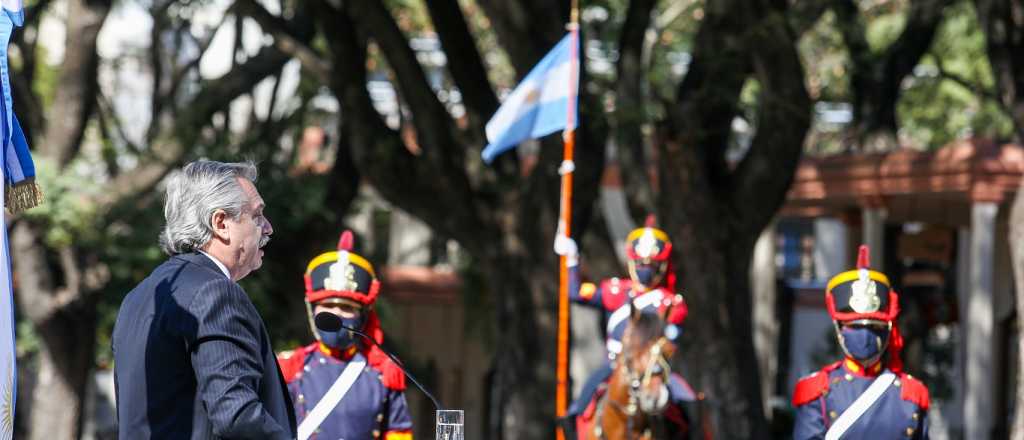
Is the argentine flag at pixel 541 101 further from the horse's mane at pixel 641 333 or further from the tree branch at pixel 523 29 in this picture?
the horse's mane at pixel 641 333

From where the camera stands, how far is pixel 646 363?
28.1 feet

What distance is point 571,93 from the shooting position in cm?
1251

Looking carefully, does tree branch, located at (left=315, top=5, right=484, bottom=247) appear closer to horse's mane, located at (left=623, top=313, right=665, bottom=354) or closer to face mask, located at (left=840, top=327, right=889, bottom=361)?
horse's mane, located at (left=623, top=313, right=665, bottom=354)

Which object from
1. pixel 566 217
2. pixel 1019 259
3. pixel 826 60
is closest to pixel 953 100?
pixel 826 60

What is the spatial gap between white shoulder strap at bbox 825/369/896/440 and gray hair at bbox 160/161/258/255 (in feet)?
15.8

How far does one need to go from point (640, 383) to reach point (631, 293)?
2128 mm

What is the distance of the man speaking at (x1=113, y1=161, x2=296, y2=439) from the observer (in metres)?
4.32

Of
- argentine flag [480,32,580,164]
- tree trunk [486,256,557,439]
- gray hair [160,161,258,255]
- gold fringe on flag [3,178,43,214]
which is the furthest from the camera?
tree trunk [486,256,557,439]

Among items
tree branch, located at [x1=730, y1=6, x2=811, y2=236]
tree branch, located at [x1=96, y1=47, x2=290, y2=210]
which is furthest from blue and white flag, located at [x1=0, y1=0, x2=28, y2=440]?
tree branch, located at [x1=96, y1=47, x2=290, y2=210]

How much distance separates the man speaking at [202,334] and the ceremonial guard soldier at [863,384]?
181 inches

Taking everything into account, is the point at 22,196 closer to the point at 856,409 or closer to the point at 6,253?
→ the point at 6,253

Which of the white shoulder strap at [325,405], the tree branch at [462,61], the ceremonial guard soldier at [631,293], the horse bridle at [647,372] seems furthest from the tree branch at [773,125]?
the white shoulder strap at [325,405]

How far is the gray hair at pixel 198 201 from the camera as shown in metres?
4.50

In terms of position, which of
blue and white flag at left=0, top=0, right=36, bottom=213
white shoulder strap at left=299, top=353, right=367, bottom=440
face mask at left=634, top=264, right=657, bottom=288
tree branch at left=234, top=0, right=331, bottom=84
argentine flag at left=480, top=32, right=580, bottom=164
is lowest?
white shoulder strap at left=299, top=353, right=367, bottom=440
